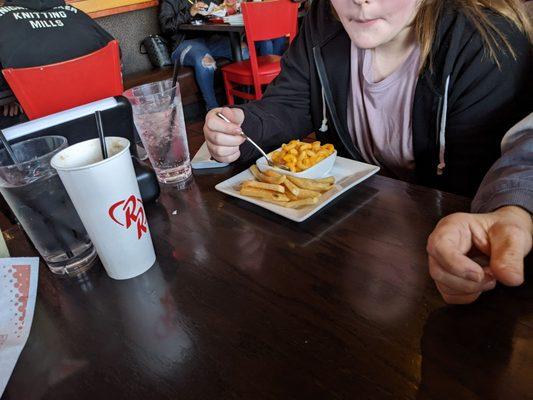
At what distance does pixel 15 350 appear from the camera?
575 millimetres

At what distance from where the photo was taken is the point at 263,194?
85 centimetres

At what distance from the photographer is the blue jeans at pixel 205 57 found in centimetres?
402

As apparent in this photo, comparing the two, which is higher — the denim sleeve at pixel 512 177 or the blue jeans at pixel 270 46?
the denim sleeve at pixel 512 177

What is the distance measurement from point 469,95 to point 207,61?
3.46 metres

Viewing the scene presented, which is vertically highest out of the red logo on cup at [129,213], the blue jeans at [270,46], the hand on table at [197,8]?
the red logo on cup at [129,213]

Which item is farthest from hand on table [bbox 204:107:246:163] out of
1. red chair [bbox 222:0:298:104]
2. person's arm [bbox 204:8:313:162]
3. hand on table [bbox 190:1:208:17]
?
hand on table [bbox 190:1:208:17]

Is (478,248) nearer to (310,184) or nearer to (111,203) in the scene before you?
(310,184)

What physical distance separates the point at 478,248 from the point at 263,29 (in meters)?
2.90

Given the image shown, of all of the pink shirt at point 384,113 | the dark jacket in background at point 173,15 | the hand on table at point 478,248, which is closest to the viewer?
the hand on table at point 478,248

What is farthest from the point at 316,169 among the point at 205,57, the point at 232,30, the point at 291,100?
the point at 205,57

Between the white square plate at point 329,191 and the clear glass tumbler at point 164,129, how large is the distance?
0.54ft

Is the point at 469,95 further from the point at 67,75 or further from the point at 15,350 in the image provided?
the point at 67,75

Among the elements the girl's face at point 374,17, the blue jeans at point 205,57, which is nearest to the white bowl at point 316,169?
the girl's face at point 374,17

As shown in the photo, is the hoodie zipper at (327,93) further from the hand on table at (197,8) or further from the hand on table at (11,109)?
the hand on table at (197,8)
